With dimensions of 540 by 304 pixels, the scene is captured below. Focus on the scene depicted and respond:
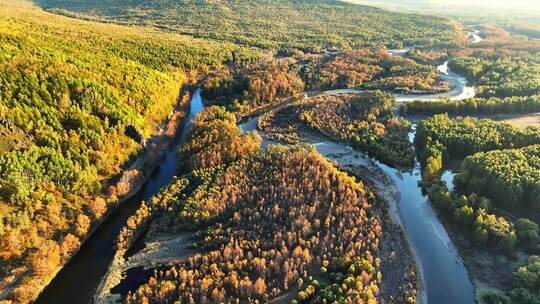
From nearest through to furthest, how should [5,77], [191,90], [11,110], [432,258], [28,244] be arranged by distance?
[28,244]
[432,258]
[11,110]
[5,77]
[191,90]

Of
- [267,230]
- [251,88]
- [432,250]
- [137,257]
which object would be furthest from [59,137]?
[432,250]

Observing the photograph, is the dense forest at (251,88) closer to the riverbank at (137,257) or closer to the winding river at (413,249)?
the winding river at (413,249)

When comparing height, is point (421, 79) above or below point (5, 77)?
below

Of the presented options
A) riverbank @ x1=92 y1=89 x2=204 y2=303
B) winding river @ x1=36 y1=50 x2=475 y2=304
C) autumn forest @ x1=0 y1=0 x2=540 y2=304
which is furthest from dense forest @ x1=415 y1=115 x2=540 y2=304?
riverbank @ x1=92 y1=89 x2=204 y2=303

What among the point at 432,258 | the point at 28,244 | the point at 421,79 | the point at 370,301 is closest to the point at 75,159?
the point at 28,244

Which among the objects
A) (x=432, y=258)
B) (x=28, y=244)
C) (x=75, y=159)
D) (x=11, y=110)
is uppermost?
(x=11, y=110)

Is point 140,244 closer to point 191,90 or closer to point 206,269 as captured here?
point 206,269
